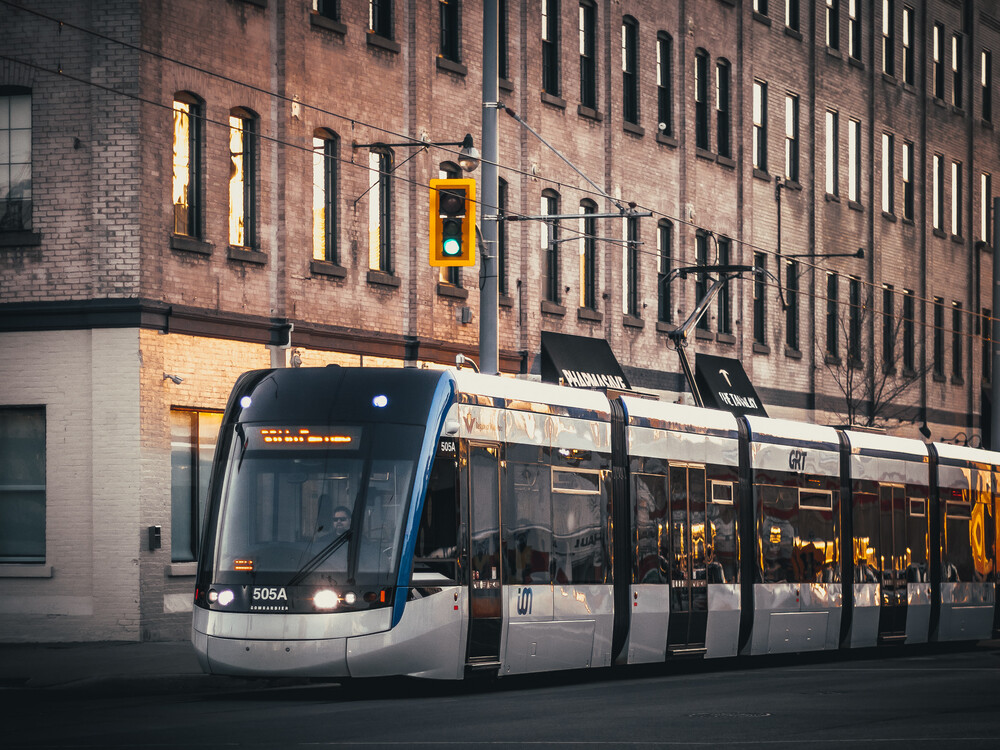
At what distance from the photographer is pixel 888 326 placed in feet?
148


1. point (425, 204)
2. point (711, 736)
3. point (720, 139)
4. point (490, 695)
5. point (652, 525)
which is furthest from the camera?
point (720, 139)

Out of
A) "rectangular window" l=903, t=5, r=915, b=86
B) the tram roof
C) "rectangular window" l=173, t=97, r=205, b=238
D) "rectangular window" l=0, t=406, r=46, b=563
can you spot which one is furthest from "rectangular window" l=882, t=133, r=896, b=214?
the tram roof

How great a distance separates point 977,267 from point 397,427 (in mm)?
37942

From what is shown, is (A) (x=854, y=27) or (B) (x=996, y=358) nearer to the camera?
(B) (x=996, y=358)

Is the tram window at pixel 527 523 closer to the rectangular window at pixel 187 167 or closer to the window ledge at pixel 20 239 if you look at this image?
the rectangular window at pixel 187 167

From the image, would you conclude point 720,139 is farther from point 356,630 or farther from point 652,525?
point 356,630

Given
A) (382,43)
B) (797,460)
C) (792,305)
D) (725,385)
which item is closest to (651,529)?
(797,460)

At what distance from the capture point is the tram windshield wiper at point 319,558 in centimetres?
1520

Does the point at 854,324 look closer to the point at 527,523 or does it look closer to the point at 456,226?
the point at 456,226

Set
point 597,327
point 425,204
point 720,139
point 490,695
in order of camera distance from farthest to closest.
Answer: point 720,139
point 597,327
point 425,204
point 490,695

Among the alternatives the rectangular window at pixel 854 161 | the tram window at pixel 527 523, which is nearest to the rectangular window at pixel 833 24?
the rectangular window at pixel 854 161

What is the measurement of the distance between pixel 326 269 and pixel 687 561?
8.57m

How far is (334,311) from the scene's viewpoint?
2655cm

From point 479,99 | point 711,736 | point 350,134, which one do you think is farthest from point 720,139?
point 711,736
